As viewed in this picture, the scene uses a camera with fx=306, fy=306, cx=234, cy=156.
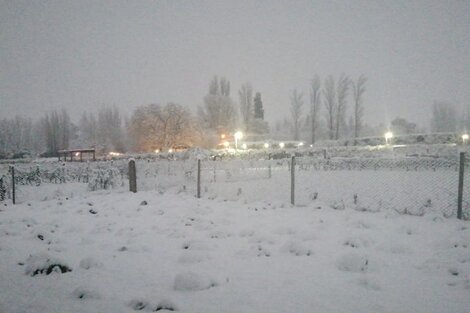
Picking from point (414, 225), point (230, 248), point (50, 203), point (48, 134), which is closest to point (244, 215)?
point (230, 248)

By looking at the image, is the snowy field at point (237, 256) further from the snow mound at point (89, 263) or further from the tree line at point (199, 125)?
the tree line at point (199, 125)

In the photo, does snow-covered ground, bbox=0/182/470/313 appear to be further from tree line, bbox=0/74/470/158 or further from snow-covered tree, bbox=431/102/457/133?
snow-covered tree, bbox=431/102/457/133

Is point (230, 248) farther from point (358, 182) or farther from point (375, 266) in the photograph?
point (358, 182)

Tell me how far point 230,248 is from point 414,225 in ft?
12.2

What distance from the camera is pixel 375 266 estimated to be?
3703mm

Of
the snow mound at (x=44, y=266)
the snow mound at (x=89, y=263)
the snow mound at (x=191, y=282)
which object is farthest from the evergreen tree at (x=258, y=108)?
the snow mound at (x=191, y=282)

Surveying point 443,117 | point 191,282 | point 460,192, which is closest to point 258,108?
point 443,117

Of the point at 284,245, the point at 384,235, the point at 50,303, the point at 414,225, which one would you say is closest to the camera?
the point at 50,303

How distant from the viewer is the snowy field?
9.50ft

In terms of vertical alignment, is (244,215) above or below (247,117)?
below

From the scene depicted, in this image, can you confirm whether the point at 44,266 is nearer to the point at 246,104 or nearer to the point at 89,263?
the point at 89,263

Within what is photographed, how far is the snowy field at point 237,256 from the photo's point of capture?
289 cm

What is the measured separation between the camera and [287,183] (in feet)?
42.0

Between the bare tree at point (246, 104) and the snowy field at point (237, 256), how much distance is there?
48430mm
